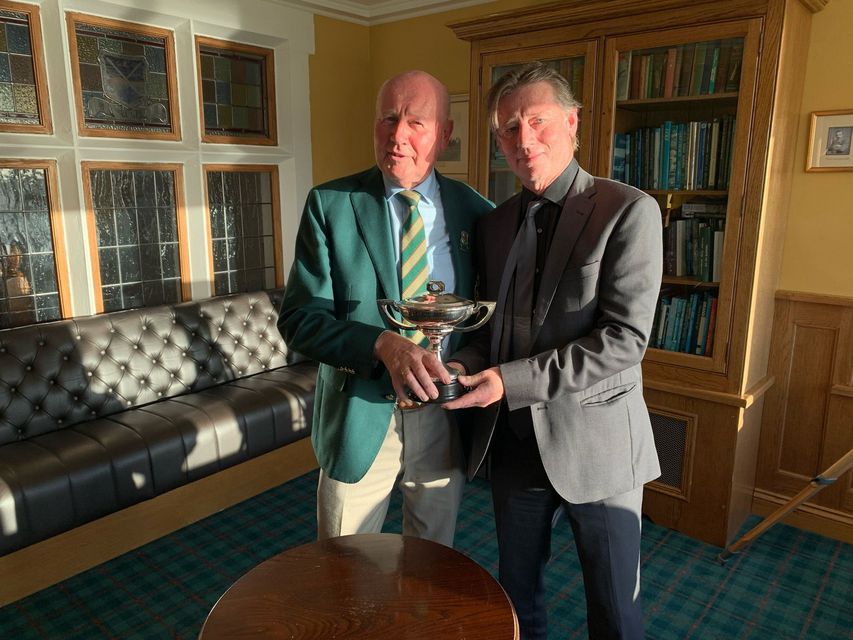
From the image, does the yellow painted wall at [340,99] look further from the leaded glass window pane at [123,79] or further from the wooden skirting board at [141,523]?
the wooden skirting board at [141,523]

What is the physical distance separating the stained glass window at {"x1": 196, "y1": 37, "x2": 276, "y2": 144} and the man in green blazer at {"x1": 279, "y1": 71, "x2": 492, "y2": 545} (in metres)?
2.46

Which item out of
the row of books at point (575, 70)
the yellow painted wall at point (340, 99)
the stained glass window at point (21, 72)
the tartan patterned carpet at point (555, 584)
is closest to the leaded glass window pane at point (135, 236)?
the stained glass window at point (21, 72)

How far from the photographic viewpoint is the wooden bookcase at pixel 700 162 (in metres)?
2.54

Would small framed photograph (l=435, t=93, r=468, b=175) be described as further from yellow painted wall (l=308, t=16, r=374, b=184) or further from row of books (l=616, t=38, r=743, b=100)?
row of books (l=616, t=38, r=743, b=100)

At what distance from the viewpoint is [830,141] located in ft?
8.97

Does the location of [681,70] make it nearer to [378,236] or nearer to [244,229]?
[378,236]

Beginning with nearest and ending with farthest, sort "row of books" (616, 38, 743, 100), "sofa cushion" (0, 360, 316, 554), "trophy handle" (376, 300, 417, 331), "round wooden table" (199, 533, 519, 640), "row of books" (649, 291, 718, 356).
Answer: "round wooden table" (199, 533, 519, 640) → "trophy handle" (376, 300, 417, 331) → "sofa cushion" (0, 360, 316, 554) → "row of books" (616, 38, 743, 100) → "row of books" (649, 291, 718, 356)

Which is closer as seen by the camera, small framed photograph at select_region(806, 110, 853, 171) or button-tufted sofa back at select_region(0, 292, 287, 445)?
small framed photograph at select_region(806, 110, 853, 171)

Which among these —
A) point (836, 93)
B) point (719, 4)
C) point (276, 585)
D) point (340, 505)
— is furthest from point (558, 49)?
point (276, 585)

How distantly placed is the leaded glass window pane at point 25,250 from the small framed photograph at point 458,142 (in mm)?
2152

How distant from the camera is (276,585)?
142cm

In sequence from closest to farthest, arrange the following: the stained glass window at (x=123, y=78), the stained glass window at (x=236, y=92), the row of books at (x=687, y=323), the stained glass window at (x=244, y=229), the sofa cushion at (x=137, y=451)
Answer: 1. the sofa cushion at (x=137, y=451)
2. the row of books at (x=687, y=323)
3. the stained glass window at (x=123, y=78)
4. the stained glass window at (x=236, y=92)
5. the stained glass window at (x=244, y=229)

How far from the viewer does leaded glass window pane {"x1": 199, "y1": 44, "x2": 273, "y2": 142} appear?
3.72 meters

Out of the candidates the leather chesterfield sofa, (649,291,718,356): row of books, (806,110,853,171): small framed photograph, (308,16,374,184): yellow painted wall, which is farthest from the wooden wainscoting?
(308,16,374,184): yellow painted wall
